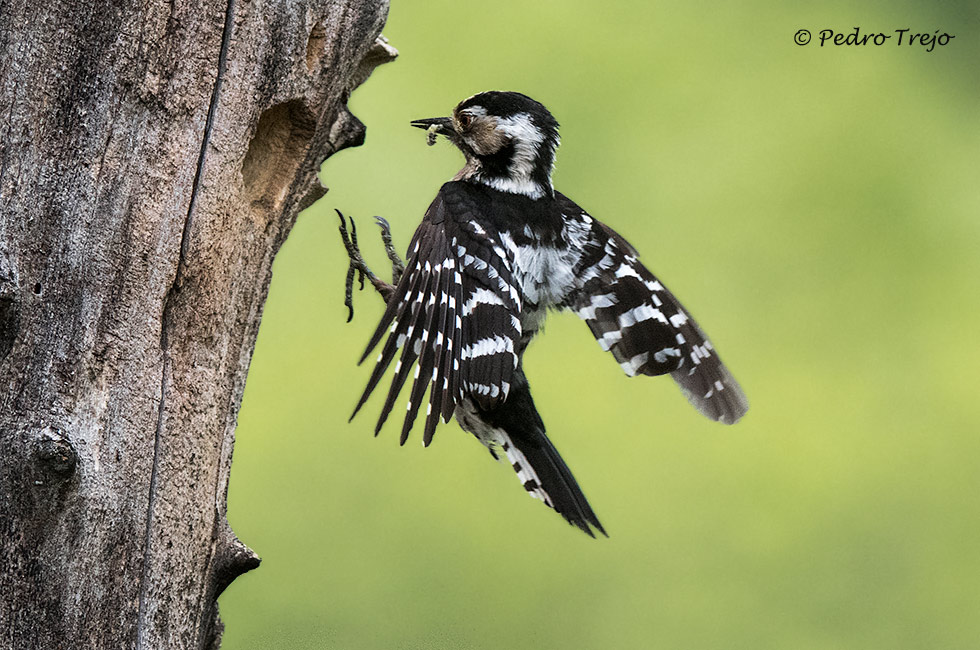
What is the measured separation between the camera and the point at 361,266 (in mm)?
3400

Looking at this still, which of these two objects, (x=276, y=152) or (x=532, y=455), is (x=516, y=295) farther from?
(x=276, y=152)

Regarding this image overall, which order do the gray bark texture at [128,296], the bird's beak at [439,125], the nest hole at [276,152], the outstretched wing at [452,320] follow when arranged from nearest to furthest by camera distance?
the gray bark texture at [128,296]
the nest hole at [276,152]
the outstretched wing at [452,320]
the bird's beak at [439,125]

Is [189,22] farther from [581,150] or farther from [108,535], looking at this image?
[581,150]

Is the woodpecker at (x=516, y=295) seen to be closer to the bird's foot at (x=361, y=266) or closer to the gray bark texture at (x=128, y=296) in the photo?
the bird's foot at (x=361, y=266)

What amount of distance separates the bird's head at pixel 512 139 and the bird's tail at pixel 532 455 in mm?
528

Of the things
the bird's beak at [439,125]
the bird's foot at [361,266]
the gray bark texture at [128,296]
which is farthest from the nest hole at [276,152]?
the bird's beak at [439,125]

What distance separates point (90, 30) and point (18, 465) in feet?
2.45

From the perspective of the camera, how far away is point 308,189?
2.46m

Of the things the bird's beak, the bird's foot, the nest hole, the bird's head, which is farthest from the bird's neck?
the nest hole

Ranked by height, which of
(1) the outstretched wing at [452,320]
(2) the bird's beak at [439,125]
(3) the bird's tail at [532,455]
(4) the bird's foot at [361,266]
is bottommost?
(3) the bird's tail at [532,455]

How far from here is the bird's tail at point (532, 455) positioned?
303cm

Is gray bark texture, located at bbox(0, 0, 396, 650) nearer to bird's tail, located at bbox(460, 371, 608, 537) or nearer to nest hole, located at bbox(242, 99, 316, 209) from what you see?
nest hole, located at bbox(242, 99, 316, 209)

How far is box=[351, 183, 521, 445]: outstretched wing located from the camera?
2588 mm

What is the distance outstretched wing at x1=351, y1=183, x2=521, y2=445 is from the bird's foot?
1.58ft
